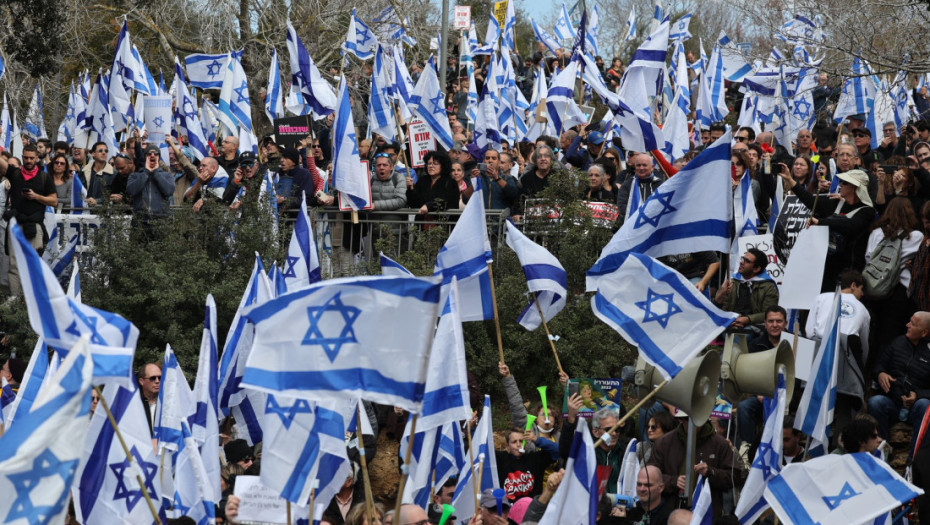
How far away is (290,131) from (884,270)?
270 inches

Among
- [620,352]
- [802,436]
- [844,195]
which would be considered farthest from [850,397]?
[620,352]

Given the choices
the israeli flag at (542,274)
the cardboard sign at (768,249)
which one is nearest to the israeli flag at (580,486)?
the israeli flag at (542,274)

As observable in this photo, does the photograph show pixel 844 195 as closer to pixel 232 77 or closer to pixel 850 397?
pixel 850 397

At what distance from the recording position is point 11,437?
5836 millimetres

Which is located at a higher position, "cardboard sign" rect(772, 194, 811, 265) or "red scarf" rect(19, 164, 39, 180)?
"red scarf" rect(19, 164, 39, 180)

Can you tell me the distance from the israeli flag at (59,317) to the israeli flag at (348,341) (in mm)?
707

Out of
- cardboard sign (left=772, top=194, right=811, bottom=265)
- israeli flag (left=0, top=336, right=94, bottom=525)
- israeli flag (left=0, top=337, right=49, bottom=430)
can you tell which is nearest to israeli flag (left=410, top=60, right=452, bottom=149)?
cardboard sign (left=772, top=194, right=811, bottom=265)

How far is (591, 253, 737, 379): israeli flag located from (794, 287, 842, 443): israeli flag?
113cm

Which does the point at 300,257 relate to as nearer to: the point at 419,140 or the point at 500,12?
the point at 419,140

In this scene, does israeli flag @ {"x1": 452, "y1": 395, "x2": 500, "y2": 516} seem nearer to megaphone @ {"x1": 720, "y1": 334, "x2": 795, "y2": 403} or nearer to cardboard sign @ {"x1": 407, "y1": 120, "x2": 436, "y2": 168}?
megaphone @ {"x1": 720, "y1": 334, "x2": 795, "y2": 403}

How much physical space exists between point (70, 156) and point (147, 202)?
13.4 ft

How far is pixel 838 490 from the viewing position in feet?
25.7

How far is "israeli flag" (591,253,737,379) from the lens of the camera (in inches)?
322

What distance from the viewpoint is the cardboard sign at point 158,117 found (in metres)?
Answer: 18.4
